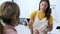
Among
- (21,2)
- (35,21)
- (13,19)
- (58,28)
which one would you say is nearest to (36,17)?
(35,21)

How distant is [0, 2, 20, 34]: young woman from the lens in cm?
61

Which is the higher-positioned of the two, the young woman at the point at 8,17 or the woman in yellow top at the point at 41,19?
the young woman at the point at 8,17

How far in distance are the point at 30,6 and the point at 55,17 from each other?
0.97ft

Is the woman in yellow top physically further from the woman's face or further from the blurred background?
the blurred background

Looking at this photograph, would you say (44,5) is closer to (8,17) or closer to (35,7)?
(8,17)

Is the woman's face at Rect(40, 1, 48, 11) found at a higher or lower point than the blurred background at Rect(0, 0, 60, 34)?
higher

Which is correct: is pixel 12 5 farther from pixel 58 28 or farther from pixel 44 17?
pixel 58 28

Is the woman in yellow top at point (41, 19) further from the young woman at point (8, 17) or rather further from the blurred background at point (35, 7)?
the blurred background at point (35, 7)

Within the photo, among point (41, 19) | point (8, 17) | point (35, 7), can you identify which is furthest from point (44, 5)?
point (35, 7)

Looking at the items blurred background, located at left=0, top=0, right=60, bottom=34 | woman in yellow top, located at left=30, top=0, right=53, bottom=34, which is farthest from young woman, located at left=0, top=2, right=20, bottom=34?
blurred background, located at left=0, top=0, right=60, bottom=34

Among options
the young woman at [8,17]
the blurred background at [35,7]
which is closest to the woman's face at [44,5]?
the young woman at [8,17]

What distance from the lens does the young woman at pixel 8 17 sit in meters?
0.61

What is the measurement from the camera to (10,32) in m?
0.62

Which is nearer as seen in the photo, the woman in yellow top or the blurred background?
the woman in yellow top
